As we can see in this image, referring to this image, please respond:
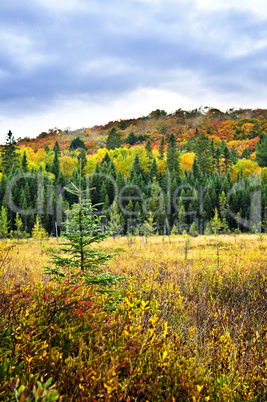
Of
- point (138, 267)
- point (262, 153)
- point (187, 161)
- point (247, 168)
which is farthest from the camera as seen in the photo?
point (187, 161)

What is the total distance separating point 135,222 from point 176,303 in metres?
51.8

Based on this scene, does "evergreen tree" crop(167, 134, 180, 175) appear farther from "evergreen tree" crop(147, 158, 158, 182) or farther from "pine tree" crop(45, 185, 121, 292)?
"pine tree" crop(45, 185, 121, 292)

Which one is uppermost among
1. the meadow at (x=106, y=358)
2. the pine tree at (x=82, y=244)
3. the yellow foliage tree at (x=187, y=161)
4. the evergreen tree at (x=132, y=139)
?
the evergreen tree at (x=132, y=139)

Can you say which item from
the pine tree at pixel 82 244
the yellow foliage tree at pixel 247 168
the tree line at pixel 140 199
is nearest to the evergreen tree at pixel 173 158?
the tree line at pixel 140 199

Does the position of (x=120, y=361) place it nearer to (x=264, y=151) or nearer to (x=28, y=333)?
(x=28, y=333)

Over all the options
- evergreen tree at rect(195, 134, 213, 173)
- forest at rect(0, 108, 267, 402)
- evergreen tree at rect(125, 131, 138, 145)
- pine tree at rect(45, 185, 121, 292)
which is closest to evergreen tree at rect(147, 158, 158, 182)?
forest at rect(0, 108, 267, 402)

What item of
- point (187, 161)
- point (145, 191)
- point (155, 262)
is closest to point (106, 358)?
point (155, 262)

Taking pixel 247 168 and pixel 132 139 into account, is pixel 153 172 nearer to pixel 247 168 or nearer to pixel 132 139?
pixel 247 168

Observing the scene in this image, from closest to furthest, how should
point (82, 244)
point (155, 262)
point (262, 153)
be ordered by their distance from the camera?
1. point (82, 244)
2. point (155, 262)
3. point (262, 153)

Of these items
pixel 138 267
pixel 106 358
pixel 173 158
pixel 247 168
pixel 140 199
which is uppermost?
pixel 173 158

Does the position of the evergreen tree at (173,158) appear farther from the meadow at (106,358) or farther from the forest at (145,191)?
the meadow at (106,358)

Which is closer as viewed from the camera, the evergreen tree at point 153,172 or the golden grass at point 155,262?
the golden grass at point 155,262

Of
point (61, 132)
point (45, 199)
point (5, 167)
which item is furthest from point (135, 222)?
point (61, 132)

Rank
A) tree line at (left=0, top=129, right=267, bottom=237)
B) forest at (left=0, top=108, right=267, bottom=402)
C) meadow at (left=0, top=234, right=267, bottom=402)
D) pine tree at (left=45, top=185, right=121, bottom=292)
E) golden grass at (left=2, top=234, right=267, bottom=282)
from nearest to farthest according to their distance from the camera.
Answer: meadow at (left=0, top=234, right=267, bottom=402) → forest at (left=0, top=108, right=267, bottom=402) → pine tree at (left=45, top=185, right=121, bottom=292) → golden grass at (left=2, top=234, right=267, bottom=282) → tree line at (left=0, top=129, right=267, bottom=237)
